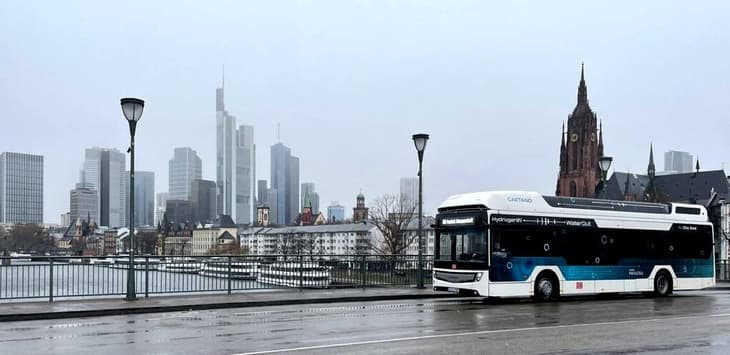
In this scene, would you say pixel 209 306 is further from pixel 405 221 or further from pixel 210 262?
pixel 405 221

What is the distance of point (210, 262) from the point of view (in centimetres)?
2264

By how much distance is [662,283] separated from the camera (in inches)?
974

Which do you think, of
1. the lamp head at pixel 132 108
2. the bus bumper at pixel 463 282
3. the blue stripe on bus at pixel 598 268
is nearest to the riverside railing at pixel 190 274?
the lamp head at pixel 132 108

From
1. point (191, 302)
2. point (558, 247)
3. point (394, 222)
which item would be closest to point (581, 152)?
point (394, 222)

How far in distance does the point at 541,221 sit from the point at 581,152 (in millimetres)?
149106

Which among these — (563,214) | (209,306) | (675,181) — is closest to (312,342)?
(209,306)

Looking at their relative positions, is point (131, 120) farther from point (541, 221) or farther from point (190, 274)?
point (541, 221)

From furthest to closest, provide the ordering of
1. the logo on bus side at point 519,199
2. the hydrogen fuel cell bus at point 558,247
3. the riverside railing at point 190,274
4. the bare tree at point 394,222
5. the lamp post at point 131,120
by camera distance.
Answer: the bare tree at point 394,222
the logo on bus side at point 519,199
the hydrogen fuel cell bus at point 558,247
the lamp post at point 131,120
the riverside railing at point 190,274

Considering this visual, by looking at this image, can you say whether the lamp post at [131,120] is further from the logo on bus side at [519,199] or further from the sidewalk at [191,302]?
the logo on bus side at [519,199]

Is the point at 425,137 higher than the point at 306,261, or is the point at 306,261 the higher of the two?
the point at 425,137

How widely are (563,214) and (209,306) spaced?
35.2 feet

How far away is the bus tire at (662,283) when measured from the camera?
24.6m

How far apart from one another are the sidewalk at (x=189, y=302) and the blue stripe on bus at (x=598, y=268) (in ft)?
12.0

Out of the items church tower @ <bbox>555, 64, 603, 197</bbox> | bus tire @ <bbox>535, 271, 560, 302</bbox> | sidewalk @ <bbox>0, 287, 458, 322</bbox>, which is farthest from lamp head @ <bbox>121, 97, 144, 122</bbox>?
church tower @ <bbox>555, 64, 603, 197</bbox>
